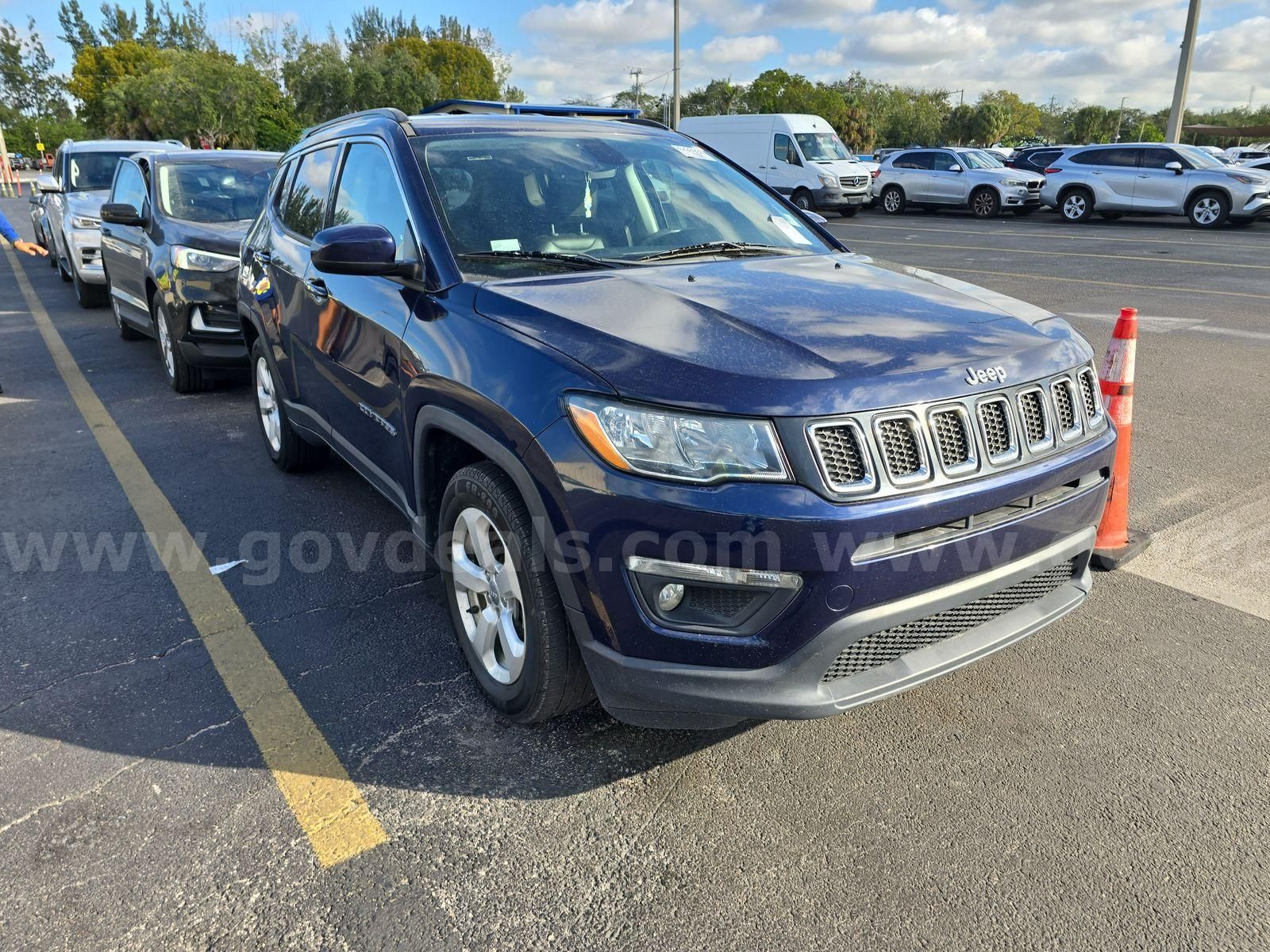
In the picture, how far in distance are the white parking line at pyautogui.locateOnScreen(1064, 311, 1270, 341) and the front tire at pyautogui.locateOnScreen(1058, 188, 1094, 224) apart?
13212mm

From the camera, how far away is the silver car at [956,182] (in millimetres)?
22562

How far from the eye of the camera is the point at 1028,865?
2328 mm

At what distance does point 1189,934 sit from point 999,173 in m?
23.3

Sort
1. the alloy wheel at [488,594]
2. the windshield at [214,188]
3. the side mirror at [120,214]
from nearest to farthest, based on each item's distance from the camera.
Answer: the alloy wheel at [488,594], the side mirror at [120,214], the windshield at [214,188]

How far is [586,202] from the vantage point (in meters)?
3.47

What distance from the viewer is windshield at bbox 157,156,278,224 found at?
758 cm

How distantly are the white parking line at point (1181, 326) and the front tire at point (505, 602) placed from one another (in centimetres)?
810

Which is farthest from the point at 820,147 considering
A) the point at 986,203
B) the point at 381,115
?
the point at 381,115

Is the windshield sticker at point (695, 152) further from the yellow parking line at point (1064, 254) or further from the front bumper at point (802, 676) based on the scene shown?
the yellow parking line at point (1064, 254)

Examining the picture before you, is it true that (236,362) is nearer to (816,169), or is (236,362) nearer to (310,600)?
(310,600)

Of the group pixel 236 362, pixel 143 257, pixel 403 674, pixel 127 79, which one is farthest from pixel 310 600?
pixel 127 79

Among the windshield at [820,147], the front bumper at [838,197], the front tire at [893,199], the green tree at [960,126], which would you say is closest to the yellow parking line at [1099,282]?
the front bumper at [838,197]

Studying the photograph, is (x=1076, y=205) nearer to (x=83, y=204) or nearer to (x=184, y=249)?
(x=83, y=204)

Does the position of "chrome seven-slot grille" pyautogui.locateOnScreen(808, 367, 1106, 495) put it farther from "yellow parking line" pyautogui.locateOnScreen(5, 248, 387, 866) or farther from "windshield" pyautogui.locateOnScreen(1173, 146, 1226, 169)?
"windshield" pyautogui.locateOnScreen(1173, 146, 1226, 169)
